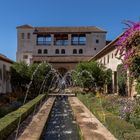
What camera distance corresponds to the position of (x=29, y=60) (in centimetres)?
7319

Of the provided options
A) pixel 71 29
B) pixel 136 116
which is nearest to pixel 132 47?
pixel 136 116

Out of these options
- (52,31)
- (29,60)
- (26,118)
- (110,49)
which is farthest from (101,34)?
(26,118)

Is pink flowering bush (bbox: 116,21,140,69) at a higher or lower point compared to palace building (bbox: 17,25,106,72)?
lower

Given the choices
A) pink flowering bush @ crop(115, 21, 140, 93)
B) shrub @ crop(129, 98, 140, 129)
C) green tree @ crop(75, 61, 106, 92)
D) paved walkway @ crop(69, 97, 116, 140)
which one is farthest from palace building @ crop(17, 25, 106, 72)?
pink flowering bush @ crop(115, 21, 140, 93)

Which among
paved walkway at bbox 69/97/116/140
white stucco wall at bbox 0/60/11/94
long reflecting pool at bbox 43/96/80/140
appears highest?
white stucco wall at bbox 0/60/11/94

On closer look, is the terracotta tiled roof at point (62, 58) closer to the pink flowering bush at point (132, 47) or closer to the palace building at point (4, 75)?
the palace building at point (4, 75)

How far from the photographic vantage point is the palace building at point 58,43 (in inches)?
2943

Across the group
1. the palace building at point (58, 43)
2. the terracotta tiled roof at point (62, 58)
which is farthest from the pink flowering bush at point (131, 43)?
the palace building at point (58, 43)

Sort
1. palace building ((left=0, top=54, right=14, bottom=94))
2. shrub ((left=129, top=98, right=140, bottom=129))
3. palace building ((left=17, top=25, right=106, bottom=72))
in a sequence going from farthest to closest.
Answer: palace building ((left=17, top=25, right=106, bottom=72))
palace building ((left=0, top=54, right=14, bottom=94))
shrub ((left=129, top=98, right=140, bottom=129))

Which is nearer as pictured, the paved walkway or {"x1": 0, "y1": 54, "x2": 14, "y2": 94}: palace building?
the paved walkway

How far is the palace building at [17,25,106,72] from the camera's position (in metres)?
74.8

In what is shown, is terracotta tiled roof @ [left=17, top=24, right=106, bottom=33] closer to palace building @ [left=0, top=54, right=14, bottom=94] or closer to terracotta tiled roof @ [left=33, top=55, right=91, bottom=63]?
terracotta tiled roof @ [left=33, top=55, right=91, bottom=63]

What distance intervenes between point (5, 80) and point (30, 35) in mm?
43314

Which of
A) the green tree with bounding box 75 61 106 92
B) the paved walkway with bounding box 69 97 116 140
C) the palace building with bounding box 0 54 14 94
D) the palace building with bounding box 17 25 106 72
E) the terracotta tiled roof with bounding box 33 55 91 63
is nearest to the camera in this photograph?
the paved walkway with bounding box 69 97 116 140
